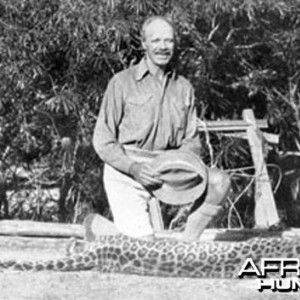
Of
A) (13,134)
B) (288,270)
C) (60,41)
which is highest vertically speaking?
(60,41)

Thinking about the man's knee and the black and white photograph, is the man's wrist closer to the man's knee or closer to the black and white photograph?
the black and white photograph

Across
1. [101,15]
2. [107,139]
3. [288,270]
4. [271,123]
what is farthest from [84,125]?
[288,270]

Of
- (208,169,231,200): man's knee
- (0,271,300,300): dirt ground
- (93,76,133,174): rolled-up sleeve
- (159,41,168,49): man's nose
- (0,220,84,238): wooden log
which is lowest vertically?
(0,271,300,300): dirt ground

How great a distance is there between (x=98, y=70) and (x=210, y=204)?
10.6 ft

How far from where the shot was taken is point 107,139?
6.81m

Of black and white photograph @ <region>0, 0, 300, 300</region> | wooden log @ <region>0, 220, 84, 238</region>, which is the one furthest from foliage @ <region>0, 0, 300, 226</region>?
wooden log @ <region>0, 220, 84, 238</region>

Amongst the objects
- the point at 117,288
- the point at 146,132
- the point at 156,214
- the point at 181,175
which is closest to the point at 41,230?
the point at 156,214

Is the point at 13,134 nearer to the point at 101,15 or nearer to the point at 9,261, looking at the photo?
the point at 101,15

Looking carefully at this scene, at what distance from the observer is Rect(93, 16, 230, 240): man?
6.70 meters

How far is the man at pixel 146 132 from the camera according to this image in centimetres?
670

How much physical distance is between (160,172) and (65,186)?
3.78 metres

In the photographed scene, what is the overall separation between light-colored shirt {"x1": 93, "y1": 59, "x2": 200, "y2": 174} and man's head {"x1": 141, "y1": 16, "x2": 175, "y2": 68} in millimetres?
137

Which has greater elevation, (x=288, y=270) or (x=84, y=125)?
(x=84, y=125)

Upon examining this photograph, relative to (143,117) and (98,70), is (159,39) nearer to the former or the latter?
(143,117)
